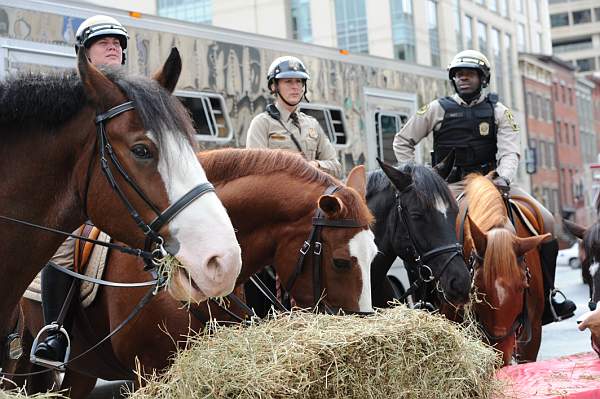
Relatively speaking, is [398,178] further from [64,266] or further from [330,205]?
[64,266]

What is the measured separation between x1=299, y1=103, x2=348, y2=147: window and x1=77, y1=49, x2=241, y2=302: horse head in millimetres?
9130

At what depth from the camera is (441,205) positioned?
6.33 meters

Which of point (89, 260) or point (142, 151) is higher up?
point (142, 151)

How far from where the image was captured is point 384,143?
46.1 ft

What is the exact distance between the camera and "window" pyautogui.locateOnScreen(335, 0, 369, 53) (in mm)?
41562

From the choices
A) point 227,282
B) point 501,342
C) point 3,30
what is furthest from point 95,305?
point 3,30

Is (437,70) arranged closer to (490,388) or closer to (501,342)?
(501,342)

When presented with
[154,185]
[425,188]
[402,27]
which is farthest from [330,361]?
[402,27]

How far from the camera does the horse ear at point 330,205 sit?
490 cm

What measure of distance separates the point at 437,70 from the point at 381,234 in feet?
30.9

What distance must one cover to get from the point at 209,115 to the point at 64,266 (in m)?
5.86

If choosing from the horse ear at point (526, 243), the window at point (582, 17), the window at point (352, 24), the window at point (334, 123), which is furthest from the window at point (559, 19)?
the horse ear at point (526, 243)

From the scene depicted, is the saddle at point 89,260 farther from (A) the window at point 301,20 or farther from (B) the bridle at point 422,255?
(A) the window at point 301,20

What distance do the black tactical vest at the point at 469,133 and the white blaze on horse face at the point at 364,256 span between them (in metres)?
3.30
